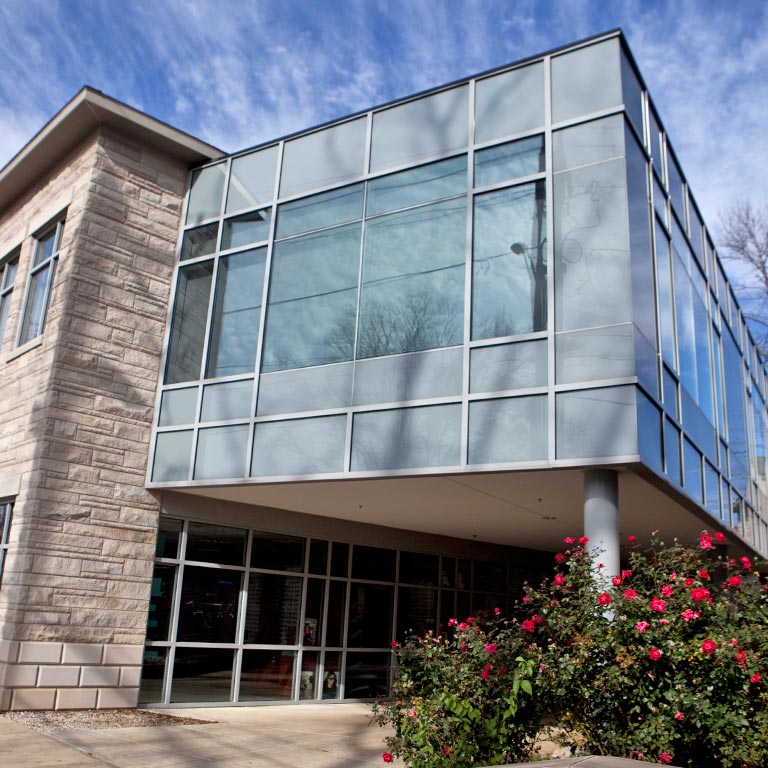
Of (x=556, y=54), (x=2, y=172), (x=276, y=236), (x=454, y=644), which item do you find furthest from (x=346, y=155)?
(x=454, y=644)

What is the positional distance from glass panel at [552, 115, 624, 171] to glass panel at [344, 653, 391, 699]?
30.1 feet

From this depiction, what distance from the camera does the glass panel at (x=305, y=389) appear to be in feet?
35.3

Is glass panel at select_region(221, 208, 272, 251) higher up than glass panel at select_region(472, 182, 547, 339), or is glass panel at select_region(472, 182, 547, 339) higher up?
glass panel at select_region(221, 208, 272, 251)

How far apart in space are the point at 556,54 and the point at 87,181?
7.14m

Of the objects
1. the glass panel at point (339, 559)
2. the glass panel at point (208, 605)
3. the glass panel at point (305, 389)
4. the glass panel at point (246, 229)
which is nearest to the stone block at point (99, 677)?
the glass panel at point (208, 605)

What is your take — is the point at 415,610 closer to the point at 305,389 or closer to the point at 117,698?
the point at 117,698

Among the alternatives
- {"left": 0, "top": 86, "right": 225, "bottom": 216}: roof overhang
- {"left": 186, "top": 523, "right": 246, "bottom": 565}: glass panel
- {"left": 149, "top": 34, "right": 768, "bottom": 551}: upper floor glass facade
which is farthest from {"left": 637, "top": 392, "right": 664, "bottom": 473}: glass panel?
{"left": 0, "top": 86, "right": 225, "bottom": 216}: roof overhang

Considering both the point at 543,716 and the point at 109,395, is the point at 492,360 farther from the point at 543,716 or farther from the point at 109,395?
the point at 109,395

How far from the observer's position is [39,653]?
1080cm

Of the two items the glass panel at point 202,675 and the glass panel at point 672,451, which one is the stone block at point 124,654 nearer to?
the glass panel at point 202,675

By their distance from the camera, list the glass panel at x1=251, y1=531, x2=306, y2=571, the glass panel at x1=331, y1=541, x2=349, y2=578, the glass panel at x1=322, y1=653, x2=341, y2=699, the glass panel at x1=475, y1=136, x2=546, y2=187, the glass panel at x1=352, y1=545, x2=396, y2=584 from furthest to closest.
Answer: the glass panel at x1=352, y1=545, x2=396, y2=584
the glass panel at x1=331, y1=541, x2=349, y2=578
the glass panel at x1=322, y1=653, x2=341, y2=699
the glass panel at x1=251, y1=531, x2=306, y2=571
the glass panel at x1=475, y1=136, x2=546, y2=187

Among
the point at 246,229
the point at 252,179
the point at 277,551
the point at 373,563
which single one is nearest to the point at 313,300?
the point at 246,229

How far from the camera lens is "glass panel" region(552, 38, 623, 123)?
9.71 meters

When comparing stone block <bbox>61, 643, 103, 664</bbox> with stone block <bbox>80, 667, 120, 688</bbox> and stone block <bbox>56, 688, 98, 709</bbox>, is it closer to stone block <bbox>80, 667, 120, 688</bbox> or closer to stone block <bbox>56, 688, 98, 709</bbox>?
stone block <bbox>80, 667, 120, 688</bbox>
